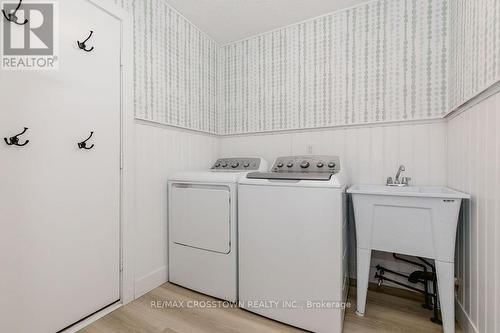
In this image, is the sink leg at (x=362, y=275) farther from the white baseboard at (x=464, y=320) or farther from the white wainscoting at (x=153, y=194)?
the white wainscoting at (x=153, y=194)

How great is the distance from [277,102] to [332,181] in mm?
1228

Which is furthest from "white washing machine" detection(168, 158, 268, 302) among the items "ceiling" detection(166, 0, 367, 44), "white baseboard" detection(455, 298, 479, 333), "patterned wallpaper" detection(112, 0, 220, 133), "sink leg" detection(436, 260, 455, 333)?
"ceiling" detection(166, 0, 367, 44)

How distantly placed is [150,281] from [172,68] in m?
1.77

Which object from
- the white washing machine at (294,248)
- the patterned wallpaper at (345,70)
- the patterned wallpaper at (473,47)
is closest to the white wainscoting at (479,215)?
the patterned wallpaper at (473,47)

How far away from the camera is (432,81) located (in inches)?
66.9

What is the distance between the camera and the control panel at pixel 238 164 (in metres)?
2.11

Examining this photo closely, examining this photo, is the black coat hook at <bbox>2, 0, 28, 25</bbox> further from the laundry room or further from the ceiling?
the ceiling

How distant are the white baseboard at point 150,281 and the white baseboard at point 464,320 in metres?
2.00

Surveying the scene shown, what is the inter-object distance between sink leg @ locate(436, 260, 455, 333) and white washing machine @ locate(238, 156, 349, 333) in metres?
0.52

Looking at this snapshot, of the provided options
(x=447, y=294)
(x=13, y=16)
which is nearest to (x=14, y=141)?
(x=13, y=16)

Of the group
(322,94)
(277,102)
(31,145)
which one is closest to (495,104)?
(322,94)

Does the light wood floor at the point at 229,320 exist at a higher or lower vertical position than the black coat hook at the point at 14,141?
lower

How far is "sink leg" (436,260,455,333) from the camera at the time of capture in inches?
49.2

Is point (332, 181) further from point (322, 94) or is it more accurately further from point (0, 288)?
point (0, 288)
